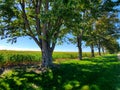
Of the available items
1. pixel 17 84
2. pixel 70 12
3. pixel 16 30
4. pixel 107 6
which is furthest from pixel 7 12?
pixel 17 84

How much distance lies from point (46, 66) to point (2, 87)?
11090 mm

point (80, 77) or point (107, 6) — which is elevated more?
point (107, 6)

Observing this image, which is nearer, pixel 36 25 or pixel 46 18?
pixel 46 18

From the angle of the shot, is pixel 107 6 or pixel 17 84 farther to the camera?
pixel 107 6

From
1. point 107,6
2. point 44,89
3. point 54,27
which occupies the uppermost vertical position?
point 107,6

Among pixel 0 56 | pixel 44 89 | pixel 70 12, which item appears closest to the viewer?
pixel 44 89

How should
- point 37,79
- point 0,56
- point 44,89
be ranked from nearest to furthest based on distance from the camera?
point 44,89 → point 37,79 → point 0,56

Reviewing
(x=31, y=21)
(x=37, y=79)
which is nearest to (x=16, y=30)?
(x=31, y=21)

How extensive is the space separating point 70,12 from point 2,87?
9823 mm

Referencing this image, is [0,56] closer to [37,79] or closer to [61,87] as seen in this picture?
[37,79]

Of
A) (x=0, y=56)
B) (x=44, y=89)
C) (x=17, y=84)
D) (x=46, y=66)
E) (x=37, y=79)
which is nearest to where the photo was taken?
(x=44, y=89)

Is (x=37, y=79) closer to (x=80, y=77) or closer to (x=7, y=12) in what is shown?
(x=80, y=77)

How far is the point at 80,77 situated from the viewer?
19.6 metres

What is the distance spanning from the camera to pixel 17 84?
17672 mm
